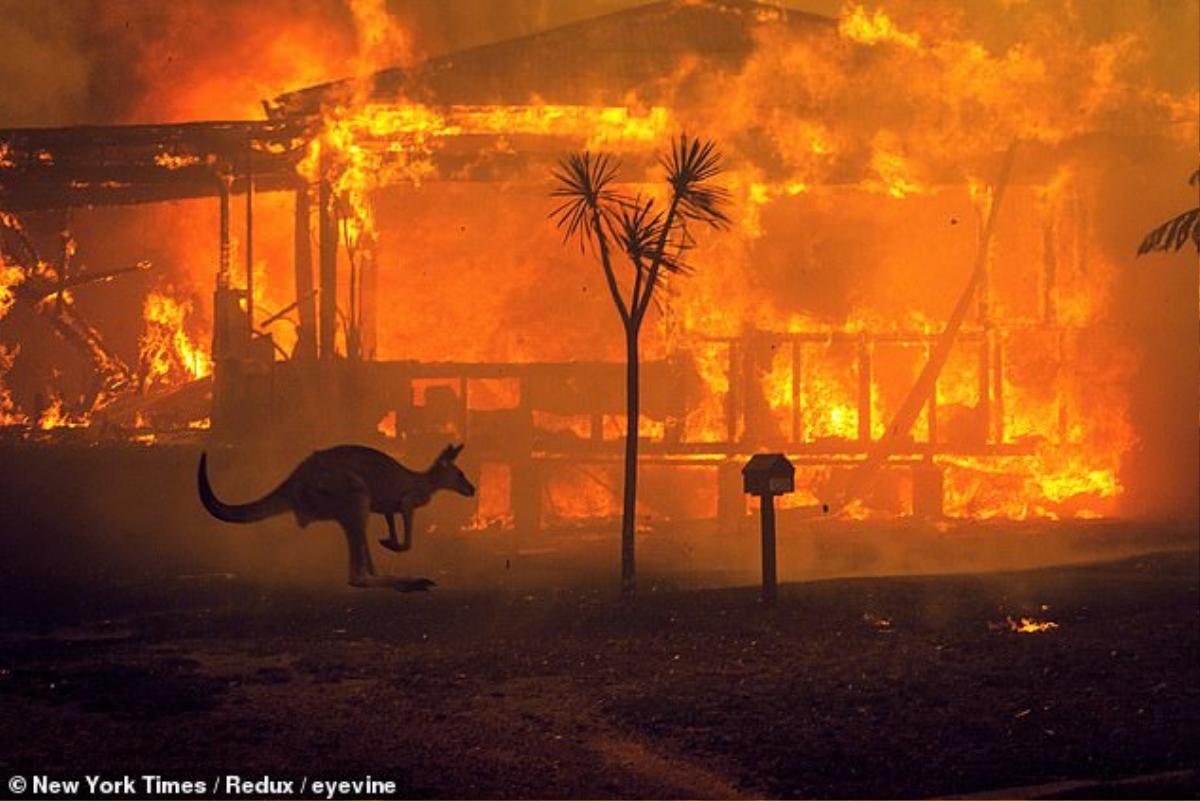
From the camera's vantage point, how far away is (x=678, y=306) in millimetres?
23328

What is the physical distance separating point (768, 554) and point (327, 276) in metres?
9.59

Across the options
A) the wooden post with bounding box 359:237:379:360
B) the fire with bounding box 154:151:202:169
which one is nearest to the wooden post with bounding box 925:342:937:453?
the wooden post with bounding box 359:237:379:360

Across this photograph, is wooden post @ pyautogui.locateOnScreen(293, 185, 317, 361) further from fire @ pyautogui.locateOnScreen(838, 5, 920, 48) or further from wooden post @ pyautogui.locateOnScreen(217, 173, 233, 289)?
fire @ pyautogui.locateOnScreen(838, 5, 920, 48)

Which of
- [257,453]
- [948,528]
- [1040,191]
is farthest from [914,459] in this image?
[257,453]

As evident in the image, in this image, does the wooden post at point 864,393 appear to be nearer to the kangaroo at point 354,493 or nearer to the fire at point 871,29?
the fire at point 871,29

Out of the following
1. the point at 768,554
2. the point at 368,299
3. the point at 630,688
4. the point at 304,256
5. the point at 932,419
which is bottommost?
the point at 630,688

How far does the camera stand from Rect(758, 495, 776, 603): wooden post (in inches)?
487

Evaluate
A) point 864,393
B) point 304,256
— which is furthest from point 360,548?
point 864,393

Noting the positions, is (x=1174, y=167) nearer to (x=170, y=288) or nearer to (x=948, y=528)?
(x=948, y=528)

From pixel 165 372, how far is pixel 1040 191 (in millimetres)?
15143

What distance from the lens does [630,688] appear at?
30.5 feet

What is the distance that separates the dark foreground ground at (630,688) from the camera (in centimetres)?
722

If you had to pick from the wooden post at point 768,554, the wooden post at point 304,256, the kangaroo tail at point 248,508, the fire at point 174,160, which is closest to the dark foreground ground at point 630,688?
the wooden post at point 768,554

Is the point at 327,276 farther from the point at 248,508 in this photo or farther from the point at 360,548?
the point at 248,508
